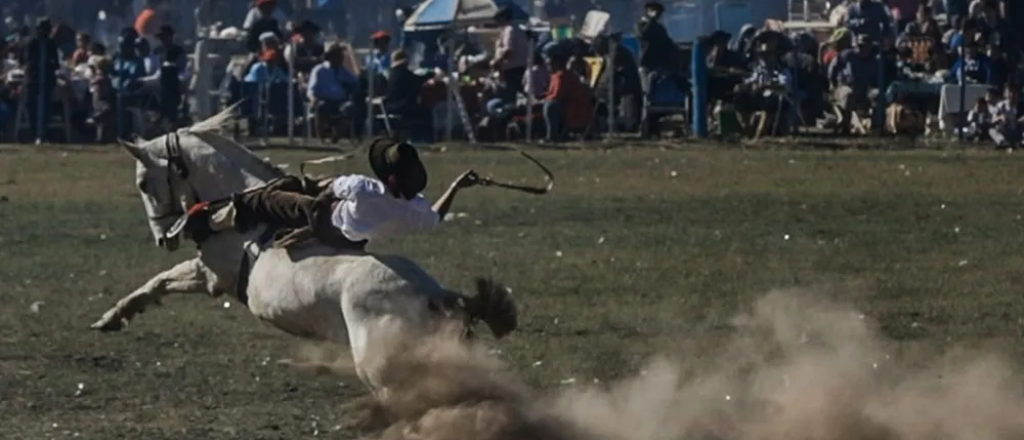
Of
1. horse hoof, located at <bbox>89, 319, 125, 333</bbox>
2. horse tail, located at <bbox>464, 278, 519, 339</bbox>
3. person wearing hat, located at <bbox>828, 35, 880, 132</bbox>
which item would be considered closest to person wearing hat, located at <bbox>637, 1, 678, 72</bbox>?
person wearing hat, located at <bbox>828, 35, 880, 132</bbox>

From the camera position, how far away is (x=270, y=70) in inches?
1186

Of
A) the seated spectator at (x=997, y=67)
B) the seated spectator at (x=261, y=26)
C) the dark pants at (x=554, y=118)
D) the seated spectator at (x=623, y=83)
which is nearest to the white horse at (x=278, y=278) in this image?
the dark pants at (x=554, y=118)

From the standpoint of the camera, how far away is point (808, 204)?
20.7 m

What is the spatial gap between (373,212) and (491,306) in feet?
2.10

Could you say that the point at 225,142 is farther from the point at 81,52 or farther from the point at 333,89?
the point at 81,52

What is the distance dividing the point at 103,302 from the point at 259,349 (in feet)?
7.61

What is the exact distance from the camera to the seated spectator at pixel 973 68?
29.4m

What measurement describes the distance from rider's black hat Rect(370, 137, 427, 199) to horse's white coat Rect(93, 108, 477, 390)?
1.09 ft

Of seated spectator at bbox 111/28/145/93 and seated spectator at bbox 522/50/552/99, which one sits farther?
seated spectator at bbox 111/28/145/93

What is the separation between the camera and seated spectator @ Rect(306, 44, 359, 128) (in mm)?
28984

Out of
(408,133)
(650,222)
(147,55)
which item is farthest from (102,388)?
(147,55)

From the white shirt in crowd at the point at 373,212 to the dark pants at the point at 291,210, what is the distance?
0.27ft

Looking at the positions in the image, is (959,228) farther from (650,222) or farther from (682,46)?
(682,46)

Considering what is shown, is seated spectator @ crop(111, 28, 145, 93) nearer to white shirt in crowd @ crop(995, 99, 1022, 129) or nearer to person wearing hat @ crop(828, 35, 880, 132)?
person wearing hat @ crop(828, 35, 880, 132)
